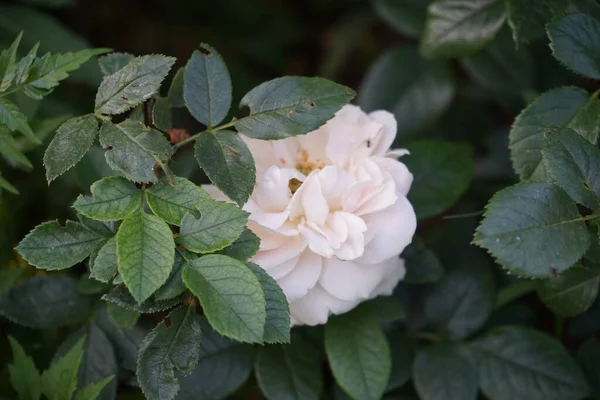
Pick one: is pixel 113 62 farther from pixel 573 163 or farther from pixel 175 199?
pixel 573 163

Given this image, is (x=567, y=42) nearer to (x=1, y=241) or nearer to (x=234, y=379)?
(x=234, y=379)

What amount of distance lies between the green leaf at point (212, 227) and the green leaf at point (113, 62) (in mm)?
225

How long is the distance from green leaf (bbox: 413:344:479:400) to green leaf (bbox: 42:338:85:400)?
1.62 feet

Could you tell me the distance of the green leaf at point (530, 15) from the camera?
92 cm

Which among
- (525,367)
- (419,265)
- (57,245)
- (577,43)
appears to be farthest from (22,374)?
(577,43)

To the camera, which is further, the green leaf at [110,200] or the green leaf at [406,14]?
the green leaf at [406,14]

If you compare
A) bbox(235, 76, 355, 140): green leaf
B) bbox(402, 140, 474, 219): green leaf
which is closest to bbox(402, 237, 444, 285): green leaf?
bbox(402, 140, 474, 219): green leaf

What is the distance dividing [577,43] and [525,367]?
1.56 feet

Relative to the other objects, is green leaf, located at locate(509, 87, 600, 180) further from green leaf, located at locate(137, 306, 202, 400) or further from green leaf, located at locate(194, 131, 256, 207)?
green leaf, located at locate(137, 306, 202, 400)

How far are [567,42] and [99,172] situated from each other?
65 cm

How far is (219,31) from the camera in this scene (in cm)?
178

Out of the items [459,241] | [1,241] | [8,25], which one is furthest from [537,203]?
[8,25]

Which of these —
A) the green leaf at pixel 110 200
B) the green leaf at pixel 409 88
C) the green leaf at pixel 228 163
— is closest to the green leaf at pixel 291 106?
the green leaf at pixel 228 163

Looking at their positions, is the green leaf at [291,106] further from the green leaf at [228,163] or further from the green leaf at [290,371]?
the green leaf at [290,371]
